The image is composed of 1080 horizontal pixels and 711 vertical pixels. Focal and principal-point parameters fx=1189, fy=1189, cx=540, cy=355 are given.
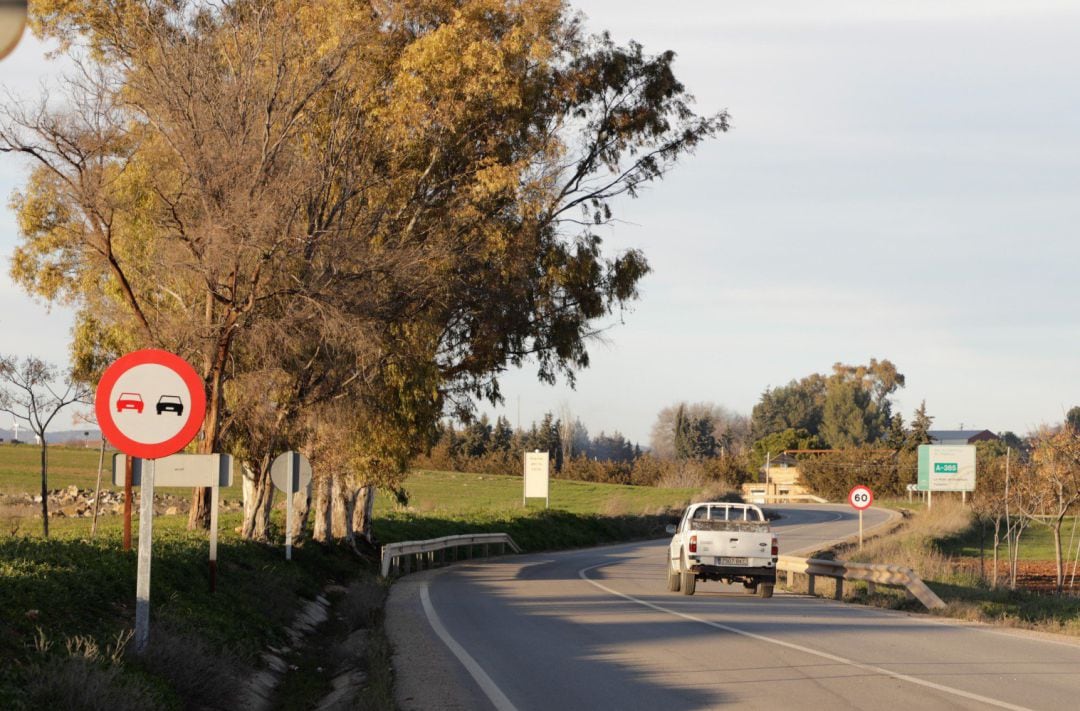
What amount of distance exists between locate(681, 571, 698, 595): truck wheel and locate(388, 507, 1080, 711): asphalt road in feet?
1.75

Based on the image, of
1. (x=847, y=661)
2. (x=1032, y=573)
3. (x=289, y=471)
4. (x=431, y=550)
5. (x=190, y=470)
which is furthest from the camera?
(x=1032, y=573)

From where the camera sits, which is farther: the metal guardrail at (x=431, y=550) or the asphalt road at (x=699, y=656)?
the metal guardrail at (x=431, y=550)

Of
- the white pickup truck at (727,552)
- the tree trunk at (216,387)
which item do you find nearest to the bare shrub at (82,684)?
the tree trunk at (216,387)

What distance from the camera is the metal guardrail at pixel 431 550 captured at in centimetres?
2752

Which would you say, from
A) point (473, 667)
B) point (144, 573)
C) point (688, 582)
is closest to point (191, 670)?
point (144, 573)

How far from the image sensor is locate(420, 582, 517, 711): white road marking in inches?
388

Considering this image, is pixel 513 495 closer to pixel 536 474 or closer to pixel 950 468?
pixel 536 474

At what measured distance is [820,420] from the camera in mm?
156500

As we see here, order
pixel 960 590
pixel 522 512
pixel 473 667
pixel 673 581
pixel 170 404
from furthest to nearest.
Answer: pixel 522 512
pixel 960 590
pixel 673 581
pixel 473 667
pixel 170 404

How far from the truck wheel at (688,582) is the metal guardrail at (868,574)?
2.88 meters

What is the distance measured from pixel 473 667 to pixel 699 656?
8.26 feet

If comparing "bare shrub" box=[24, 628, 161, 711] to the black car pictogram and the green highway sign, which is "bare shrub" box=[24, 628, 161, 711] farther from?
the green highway sign

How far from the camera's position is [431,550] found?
31359 mm

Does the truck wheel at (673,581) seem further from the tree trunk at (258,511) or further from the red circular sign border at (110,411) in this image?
the red circular sign border at (110,411)
